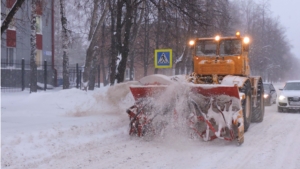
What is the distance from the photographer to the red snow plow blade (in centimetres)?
913

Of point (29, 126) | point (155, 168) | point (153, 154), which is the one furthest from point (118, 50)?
point (155, 168)

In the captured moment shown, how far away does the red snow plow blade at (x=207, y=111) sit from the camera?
→ 913cm

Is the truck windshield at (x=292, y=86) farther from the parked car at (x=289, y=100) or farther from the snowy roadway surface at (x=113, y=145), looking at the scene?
the snowy roadway surface at (x=113, y=145)

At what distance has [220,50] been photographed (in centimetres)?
1219

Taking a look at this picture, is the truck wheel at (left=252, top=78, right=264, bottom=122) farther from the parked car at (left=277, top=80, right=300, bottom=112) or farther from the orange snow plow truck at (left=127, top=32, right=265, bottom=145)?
the parked car at (left=277, top=80, right=300, bottom=112)

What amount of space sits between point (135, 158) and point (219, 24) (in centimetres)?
1456

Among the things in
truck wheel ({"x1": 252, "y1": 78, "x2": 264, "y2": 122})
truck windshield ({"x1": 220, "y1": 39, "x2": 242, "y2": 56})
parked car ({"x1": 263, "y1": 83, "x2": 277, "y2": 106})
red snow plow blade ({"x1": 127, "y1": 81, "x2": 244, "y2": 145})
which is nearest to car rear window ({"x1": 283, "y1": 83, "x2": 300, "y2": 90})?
parked car ({"x1": 263, "y1": 83, "x2": 277, "y2": 106})

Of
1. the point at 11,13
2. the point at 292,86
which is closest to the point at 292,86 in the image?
the point at 292,86

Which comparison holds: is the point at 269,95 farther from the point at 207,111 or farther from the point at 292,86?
the point at 207,111

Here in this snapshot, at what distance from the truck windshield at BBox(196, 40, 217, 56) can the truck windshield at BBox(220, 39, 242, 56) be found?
25cm

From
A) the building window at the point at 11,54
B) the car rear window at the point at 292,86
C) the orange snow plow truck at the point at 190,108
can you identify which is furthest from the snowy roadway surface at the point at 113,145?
the building window at the point at 11,54

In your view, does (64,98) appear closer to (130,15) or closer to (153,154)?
(130,15)

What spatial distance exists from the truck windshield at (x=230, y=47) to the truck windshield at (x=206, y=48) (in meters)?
0.25

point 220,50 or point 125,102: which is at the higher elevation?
point 220,50
